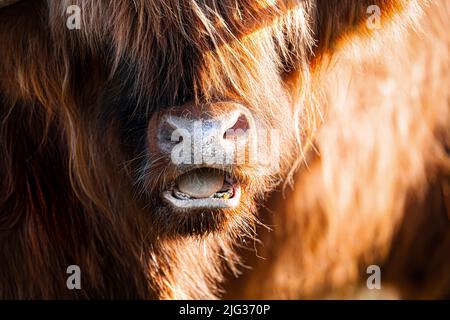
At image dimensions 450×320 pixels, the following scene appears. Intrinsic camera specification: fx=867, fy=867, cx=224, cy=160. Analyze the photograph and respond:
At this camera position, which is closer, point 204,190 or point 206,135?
point 206,135

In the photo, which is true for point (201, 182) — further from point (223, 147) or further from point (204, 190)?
point (223, 147)

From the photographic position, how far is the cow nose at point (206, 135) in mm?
2174

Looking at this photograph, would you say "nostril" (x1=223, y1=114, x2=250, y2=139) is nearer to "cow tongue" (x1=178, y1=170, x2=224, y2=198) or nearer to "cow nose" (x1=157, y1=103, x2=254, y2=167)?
"cow nose" (x1=157, y1=103, x2=254, y2=167)

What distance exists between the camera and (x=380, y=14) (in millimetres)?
2820

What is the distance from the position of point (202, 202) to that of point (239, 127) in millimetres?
225

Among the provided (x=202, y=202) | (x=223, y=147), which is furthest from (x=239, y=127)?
(x=202, y=202)

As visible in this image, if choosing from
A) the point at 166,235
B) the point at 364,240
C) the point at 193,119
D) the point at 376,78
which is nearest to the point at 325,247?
the point at 364,240

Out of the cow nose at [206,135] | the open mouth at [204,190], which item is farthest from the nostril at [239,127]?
the open mouth at [204,190]

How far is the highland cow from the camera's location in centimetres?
230

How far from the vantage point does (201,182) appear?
2.29m

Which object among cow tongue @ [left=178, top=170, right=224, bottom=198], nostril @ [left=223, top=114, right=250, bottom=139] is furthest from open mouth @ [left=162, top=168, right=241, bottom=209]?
nostril @ [left=223, top=114, right=250, bottom=139]

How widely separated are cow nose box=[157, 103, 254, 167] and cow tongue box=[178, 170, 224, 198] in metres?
0.07

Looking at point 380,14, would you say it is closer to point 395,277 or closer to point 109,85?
point 109,85

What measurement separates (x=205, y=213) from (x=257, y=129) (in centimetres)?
27
